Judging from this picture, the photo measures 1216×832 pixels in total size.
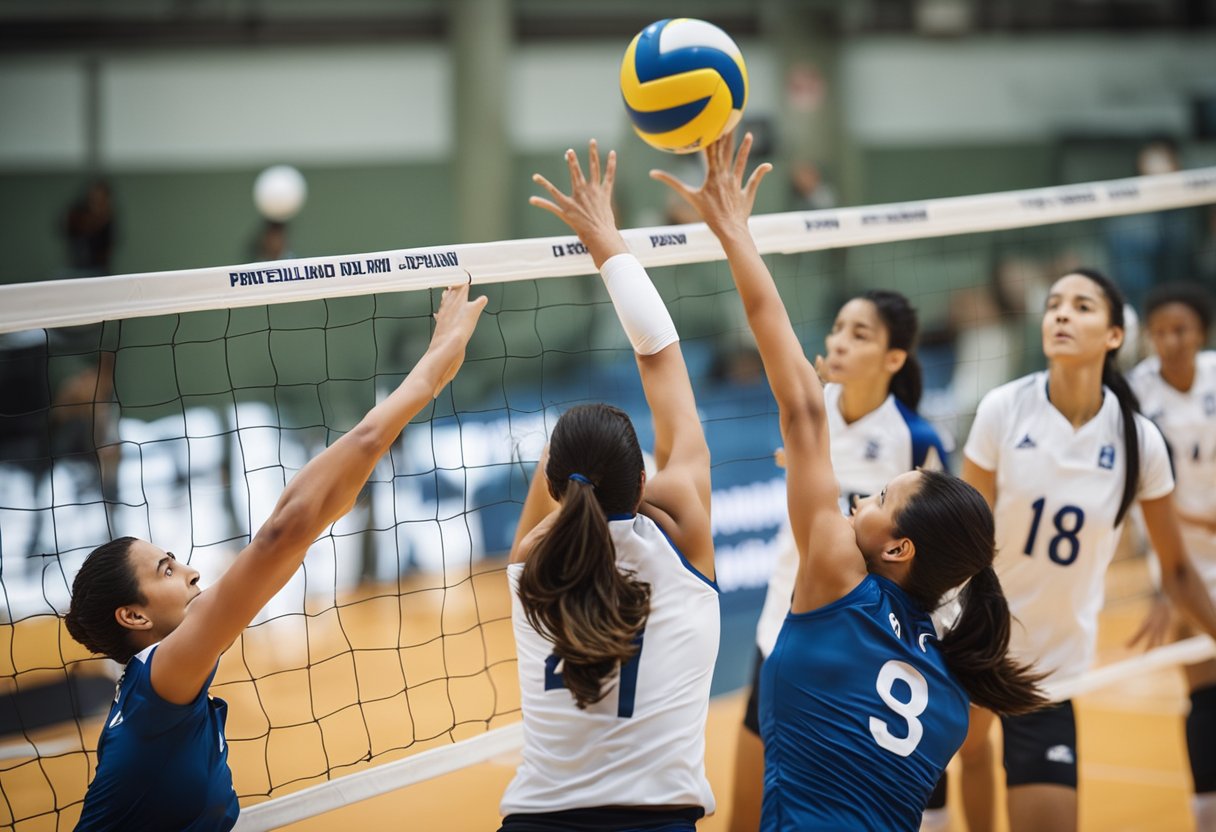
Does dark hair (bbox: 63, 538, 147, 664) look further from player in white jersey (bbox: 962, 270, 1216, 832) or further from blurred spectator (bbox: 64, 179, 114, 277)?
blurred spectator (bbox: 64, 179, 114, 277)

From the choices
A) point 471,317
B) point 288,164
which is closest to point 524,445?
point 288,164

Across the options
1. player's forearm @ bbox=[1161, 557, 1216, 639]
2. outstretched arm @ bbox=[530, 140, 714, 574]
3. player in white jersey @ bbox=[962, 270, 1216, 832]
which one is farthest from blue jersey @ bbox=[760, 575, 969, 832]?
player's forearm @ bbox=[1161, 557, 1216, 639]

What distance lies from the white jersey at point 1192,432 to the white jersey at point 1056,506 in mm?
1091

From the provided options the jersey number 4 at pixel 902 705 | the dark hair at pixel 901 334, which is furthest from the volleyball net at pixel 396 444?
the jersey number 4 at pixel 902 705

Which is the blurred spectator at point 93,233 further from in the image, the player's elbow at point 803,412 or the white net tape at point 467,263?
the player's elbow at point 803,412

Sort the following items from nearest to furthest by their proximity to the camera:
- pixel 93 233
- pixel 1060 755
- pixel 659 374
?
1. pixel 659 374
2. pixel 1060 755
3. pixel 93 233

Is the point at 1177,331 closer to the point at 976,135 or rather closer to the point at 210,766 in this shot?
the point at 210,766

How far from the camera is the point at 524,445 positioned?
9.84 m

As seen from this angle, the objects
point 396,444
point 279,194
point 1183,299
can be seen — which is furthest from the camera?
point 279,194

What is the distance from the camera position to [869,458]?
12.9ft

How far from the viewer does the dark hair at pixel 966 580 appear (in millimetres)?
2500

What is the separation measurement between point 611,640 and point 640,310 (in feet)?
2.87

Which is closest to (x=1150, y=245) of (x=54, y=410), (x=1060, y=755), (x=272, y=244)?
(x=272, y=244)

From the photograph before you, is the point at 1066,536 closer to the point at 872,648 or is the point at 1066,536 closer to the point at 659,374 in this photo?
the point at 872,648
